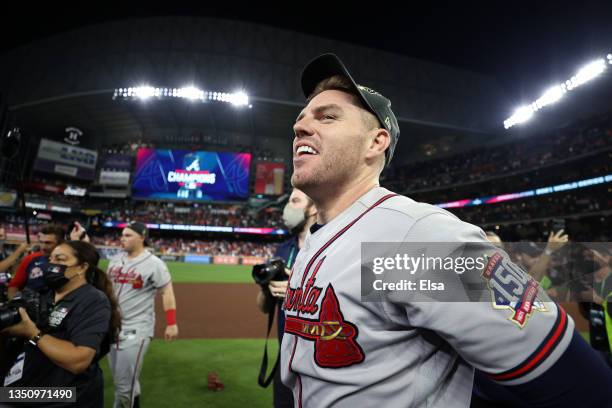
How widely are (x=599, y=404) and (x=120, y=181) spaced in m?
54.0

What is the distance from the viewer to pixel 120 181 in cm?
4716

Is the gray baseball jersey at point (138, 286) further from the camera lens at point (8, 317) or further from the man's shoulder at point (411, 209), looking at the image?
the man's shoulder at point (411, 209)

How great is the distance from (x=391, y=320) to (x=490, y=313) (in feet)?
0.82

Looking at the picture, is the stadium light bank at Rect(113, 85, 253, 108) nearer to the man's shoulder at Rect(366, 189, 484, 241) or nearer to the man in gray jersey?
the man in gray jersey

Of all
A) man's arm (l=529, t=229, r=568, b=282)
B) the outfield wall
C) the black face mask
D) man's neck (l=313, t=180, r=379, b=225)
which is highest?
man's neck (l=313, t=180, r=379, b=225)

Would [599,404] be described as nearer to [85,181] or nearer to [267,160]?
[267,160]

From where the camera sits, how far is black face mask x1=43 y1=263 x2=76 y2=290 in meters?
2.79

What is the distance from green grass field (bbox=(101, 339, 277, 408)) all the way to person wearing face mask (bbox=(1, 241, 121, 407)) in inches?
79.5

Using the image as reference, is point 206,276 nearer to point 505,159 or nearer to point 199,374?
point 199,374

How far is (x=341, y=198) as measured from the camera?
1.44 metres

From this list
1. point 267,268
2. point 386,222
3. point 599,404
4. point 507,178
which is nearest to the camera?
point 599,404

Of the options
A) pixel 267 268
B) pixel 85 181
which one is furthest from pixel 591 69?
pixel 85 181

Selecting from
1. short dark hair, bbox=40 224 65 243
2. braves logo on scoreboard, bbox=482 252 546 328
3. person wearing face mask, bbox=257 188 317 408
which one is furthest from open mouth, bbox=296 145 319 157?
short dark hair, bbox=40 224 65 243

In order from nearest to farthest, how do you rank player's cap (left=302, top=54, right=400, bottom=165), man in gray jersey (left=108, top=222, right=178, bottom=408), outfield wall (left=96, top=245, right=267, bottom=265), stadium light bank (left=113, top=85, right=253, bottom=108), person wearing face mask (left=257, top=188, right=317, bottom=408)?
player's cap (left=302, top=54, right=400, bottom=165) < person wearing face mask (left=257, top=188, right=317, bottom=408) < man in gray jersey (left=108, top=222, right=178, bottom=408) < outfield wall (left=96, top=245, right=267, bottom=265) < stadium light bank (left=113, top=85, right=253, bottom=108)
